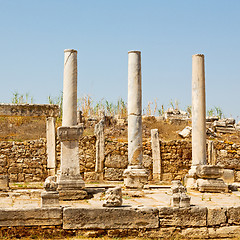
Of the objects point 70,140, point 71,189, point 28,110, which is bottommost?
point 71,189

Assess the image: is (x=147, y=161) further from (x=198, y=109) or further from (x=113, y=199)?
(x=113, y=199)

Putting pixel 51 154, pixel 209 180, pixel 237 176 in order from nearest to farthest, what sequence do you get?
pixel 209 180, pixel 51 154, pixel 237 176

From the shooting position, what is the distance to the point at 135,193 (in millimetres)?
11281

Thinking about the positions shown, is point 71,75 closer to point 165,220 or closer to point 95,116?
point 165,220

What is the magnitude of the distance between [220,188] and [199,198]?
190cm

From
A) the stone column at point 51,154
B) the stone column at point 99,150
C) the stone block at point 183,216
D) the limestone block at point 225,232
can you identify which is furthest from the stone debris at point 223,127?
the stone block at point 183,216

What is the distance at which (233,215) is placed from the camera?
8.77 m

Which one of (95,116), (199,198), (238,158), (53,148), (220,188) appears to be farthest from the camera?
(95,116)

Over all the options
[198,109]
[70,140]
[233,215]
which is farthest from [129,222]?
[198,109]

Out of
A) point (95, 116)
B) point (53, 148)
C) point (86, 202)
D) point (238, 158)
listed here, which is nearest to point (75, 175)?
point (86, 202)

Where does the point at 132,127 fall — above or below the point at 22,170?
above

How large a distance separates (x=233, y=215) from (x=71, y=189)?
402 centimetres

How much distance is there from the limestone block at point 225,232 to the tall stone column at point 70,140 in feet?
11.4

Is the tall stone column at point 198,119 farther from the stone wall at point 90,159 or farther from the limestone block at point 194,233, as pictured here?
the stone wall at point 90,159
